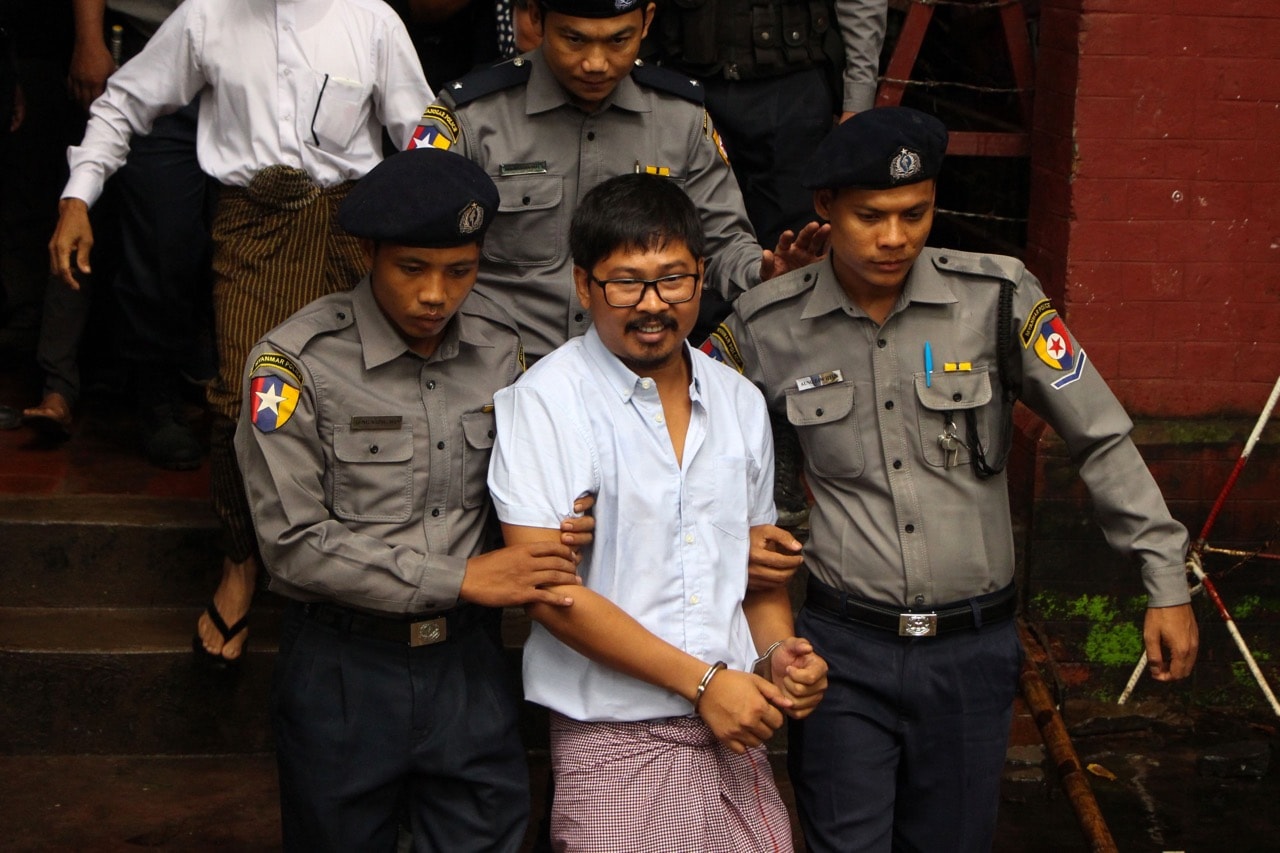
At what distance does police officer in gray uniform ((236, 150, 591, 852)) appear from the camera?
3.03 meters

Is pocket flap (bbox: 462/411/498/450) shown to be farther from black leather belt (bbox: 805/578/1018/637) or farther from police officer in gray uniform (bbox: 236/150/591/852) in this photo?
black leather belt (bbox: 805/578/1018/637)

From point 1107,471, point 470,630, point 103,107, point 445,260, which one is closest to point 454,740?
point 470,630

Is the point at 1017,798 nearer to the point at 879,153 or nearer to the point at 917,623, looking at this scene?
Result: the point at 917,623

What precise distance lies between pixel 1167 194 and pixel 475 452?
8.84 ft

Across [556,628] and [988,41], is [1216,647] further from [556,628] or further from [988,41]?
[556,628]

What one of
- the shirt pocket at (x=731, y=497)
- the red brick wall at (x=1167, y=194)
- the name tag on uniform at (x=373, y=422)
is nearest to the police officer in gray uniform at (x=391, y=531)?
the name tag on uniform at (x=373, y=422)

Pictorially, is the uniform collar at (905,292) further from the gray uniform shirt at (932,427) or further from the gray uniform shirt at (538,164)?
the gray uniform shirt at (538,164)

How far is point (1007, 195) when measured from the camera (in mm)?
5762

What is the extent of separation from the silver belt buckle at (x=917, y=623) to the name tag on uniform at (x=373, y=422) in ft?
3.63

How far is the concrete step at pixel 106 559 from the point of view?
4707 mm

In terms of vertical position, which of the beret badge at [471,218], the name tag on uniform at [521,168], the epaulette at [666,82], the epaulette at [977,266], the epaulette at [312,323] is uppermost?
the epaulette at [666,82]

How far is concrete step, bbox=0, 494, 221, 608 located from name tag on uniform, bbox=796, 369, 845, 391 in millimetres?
2155

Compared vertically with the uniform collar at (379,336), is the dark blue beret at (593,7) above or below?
above

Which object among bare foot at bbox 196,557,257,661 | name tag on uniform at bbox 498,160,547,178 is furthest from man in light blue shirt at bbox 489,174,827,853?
bare foot at bbox 196,557,257,661
